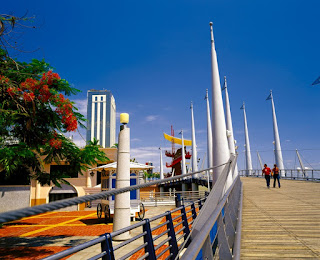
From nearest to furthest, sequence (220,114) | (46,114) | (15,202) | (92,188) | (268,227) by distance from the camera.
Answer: (268,227) < (46,114) < (220,114) < (15,202) < (92,188)

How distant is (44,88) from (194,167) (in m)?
35.8

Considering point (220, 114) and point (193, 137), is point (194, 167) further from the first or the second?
point (220, 114)

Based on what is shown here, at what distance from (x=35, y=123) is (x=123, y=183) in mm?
4119

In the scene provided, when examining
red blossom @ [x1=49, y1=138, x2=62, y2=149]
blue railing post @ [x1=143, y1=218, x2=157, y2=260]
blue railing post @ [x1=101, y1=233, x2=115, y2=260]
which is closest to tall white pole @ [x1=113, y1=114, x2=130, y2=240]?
red blossom @ [x1=49, y1=138, x2=62, y2=149]

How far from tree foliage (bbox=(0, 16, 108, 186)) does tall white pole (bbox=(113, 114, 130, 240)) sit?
1354 mm

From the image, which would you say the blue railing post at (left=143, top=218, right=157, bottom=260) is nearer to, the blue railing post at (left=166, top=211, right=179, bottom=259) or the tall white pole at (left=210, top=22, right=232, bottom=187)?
the blue railing post at (left=166, top=211, right=179, bottom=259)

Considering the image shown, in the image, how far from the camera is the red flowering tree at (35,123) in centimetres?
861

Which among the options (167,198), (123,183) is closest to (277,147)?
(167,198)

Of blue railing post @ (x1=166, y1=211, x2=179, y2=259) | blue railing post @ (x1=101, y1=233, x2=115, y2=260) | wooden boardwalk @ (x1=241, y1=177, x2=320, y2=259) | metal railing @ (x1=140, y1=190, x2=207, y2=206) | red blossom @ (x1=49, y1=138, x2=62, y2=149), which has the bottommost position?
metal railing @ (x1=140, y1=190, x2=207, y2=206)

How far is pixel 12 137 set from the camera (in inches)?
388

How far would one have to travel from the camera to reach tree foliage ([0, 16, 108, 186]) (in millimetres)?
8609

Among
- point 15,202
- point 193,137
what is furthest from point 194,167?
point 15,202

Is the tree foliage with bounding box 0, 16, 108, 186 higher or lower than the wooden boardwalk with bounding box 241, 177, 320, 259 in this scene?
higher

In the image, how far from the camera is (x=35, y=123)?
9.69 metres
